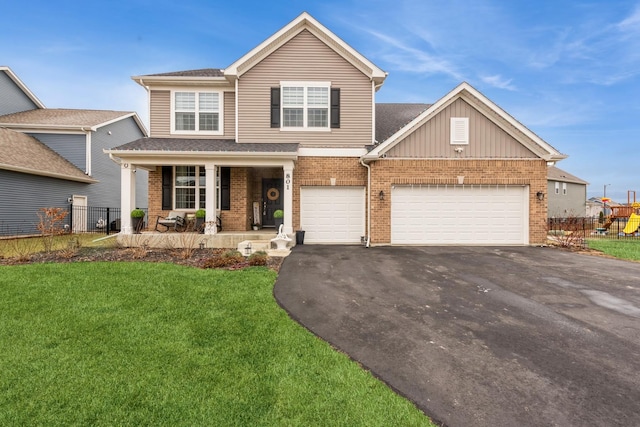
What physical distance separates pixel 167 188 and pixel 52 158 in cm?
1065

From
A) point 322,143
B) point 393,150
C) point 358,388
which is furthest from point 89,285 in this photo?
point 393,150

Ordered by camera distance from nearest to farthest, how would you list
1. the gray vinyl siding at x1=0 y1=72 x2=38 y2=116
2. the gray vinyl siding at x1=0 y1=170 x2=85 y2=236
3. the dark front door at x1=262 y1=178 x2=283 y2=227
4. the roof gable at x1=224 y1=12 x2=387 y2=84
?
1. the roof gable at x1=224 y1=12 x2=387 y2=84
2. the dark front door at x1=262 y1=178 x2=283 y2=227
3. the gray vinyl siding at x1=0 y1=170 x2=85 y2=236
4. the gray vinyl siding at x1=0 y1=72 x2=38 y2=116

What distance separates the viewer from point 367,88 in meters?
12.6

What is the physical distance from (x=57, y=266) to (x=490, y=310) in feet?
31.4

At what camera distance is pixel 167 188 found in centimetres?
1285

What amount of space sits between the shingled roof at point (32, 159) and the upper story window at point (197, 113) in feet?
27.8

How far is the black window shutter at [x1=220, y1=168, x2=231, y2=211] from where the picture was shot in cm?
1265

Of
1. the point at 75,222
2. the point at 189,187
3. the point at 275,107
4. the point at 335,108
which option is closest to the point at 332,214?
the point at 335,108

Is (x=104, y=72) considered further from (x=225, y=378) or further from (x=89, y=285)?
(x=225, y=378)

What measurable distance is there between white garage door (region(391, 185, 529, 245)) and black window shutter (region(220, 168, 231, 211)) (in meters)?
6.72

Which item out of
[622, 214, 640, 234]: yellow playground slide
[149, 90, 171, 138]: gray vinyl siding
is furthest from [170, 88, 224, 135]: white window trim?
[622, 214, 640, 234]: yellow playground slide

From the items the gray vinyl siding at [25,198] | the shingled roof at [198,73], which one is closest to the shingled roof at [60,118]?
the gray vinyl siding at [25,198]

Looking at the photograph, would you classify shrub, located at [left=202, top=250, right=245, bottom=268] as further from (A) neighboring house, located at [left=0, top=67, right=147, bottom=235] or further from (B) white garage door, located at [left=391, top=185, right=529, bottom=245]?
(A) neighboring house, located at [left=0, top=67, right=147, bottom=235]

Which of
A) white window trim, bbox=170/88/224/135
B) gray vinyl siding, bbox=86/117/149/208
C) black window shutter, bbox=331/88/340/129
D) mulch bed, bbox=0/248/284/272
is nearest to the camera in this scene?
mulch bed, bbox=0/248/284/272
